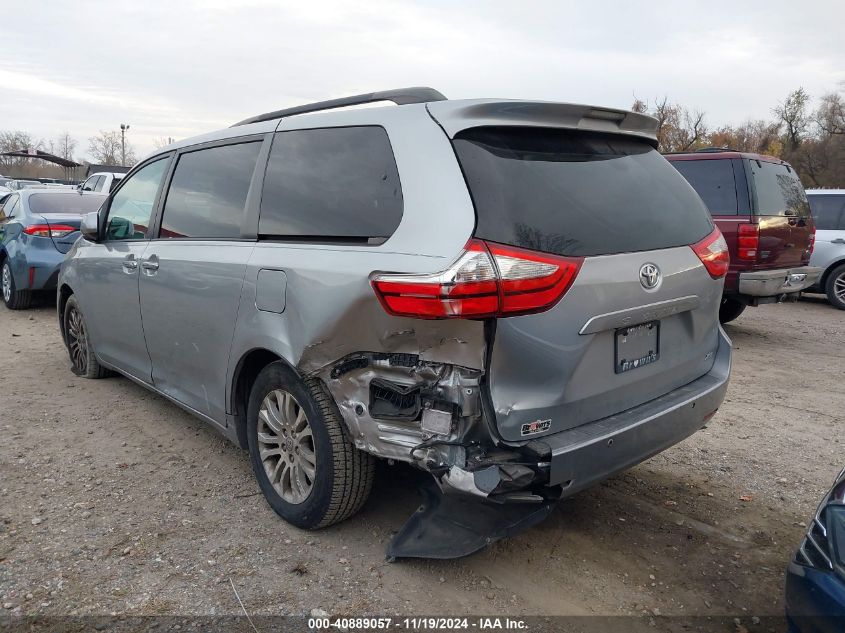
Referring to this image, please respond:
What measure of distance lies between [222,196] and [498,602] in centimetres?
242

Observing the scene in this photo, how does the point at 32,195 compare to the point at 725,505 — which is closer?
the point at 725,505

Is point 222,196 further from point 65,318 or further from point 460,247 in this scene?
point 65,318

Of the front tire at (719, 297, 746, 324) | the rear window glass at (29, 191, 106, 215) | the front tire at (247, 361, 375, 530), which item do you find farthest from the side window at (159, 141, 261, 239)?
the front tire at (719, 297, 746, 324)

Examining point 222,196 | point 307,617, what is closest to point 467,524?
point 307,617

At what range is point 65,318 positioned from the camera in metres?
5.70

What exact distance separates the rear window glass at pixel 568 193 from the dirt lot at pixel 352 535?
138 centimetres

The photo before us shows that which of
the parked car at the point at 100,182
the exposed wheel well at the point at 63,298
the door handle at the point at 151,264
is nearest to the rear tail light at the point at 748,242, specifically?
the door handle at the point at 151,264

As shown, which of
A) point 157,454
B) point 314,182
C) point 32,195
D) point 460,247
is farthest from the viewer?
point 32,195

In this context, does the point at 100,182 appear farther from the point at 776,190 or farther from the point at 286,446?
the point at 286,446

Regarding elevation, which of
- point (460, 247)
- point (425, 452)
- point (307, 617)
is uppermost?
point (460, 247)

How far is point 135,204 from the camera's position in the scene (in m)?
4.51

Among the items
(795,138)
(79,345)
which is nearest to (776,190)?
(79,345)

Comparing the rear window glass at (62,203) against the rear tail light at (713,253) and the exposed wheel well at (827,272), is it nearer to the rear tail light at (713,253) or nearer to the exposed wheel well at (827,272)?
the rear tail light at (713,253)

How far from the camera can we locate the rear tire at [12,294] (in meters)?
8.70
